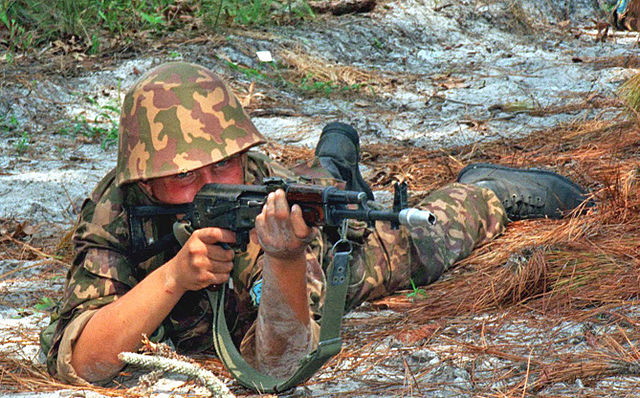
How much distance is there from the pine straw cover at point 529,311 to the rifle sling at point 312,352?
178 mm

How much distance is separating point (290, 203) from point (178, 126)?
670mm

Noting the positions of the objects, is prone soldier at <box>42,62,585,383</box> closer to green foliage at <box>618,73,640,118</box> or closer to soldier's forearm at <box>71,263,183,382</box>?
soldier's forearm at <box>71,263,183,382</box>

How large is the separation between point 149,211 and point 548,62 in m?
6.20

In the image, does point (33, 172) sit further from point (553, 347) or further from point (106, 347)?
point (553, 347)

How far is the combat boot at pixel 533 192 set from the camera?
3788 mm

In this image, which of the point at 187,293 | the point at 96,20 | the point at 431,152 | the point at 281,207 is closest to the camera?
the point at 281,207

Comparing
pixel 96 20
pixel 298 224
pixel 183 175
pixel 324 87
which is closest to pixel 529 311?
pixel 298 224

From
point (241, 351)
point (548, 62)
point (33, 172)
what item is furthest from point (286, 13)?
point (241, 351)

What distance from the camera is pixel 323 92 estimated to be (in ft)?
22.9

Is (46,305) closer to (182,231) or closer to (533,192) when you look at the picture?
(182,231)

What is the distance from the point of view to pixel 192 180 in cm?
257

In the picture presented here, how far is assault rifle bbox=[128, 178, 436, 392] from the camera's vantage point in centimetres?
193

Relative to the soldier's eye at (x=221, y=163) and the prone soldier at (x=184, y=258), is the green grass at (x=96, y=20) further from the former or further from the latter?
the soldier's eye at (x=221, y=163)

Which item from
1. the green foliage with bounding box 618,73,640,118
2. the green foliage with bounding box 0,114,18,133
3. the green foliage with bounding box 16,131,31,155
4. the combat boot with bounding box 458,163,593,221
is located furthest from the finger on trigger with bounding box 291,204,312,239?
the green foliage with bounding box 0,114,18,133
